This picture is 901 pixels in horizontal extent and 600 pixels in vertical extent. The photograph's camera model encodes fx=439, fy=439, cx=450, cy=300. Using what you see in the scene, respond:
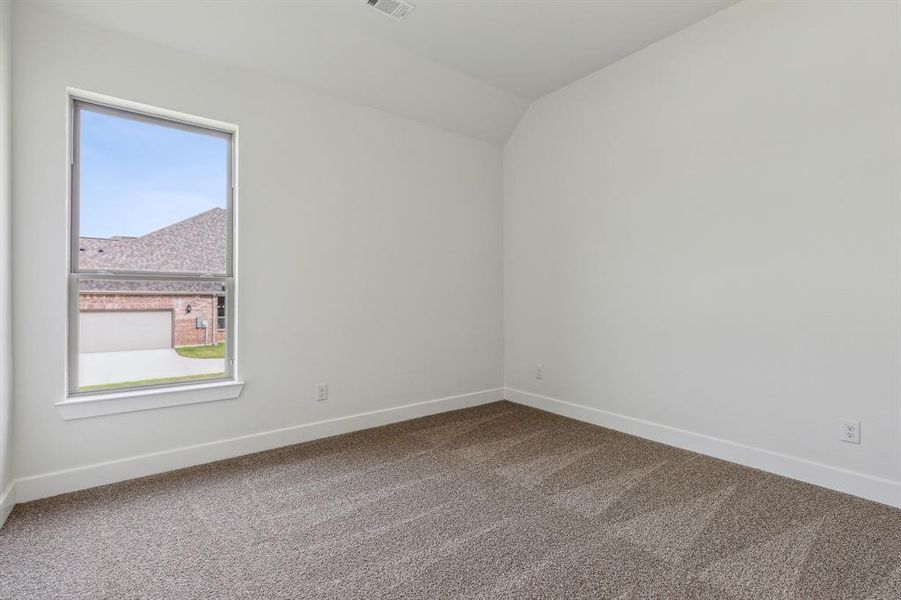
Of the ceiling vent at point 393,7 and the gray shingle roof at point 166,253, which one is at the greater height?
the ceiling vent at point 393,7

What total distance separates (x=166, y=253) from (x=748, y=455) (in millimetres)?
3956

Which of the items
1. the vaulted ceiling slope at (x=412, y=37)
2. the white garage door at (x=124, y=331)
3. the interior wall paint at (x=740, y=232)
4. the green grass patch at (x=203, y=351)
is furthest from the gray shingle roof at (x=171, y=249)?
the interior wall paint at (x=740, y=232)

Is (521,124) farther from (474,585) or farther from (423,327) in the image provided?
(474,585)

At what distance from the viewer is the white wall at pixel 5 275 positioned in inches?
84.1

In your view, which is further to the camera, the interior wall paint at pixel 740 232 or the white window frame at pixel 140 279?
the white window frame at pixel 140 279

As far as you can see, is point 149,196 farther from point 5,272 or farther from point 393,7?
point 393,7

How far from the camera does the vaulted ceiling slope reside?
267 cm

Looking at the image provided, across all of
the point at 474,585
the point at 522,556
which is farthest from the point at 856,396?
the point at 474,585

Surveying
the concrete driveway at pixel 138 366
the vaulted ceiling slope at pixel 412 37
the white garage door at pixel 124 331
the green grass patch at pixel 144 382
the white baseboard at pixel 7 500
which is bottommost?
the white baseboard at pixel 7 500

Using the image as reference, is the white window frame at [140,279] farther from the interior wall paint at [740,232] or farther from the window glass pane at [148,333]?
the interior wall paint at [740,232]

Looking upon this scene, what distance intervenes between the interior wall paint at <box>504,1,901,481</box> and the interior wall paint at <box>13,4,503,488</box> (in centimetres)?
90

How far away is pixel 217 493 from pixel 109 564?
651 millimetres

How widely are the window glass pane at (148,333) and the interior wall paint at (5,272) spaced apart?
0.35 meters

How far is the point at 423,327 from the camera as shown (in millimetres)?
3977
